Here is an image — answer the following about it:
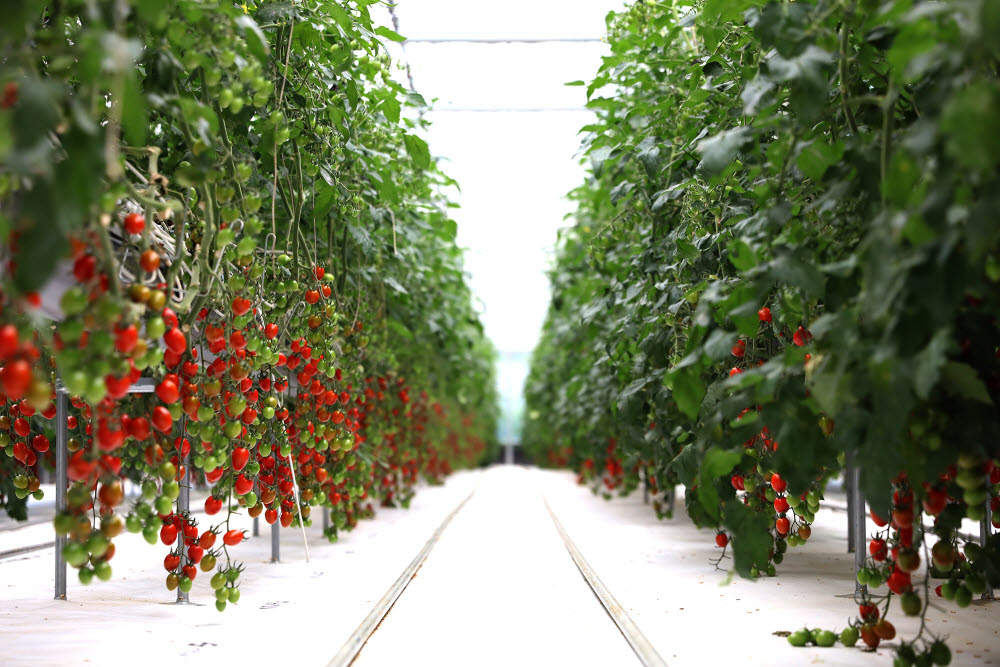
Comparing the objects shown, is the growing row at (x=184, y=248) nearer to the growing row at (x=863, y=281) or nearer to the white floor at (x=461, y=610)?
the white floor at (x=461, y=610)

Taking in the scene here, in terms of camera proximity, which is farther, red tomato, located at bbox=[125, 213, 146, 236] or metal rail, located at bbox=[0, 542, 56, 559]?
metal rail, located at bbox=[0, 542, 56, 559]

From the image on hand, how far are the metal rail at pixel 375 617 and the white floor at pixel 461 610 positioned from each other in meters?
0.03

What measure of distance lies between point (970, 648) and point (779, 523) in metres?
0.48

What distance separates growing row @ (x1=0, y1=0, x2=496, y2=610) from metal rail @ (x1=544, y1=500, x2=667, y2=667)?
887mm

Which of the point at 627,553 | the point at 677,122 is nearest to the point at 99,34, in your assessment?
the point at 677,122

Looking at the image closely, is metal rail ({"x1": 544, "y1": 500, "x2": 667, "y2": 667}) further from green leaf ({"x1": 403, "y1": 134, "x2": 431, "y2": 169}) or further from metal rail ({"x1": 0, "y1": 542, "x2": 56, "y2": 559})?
metal rail ({"x1": 0, "y1": 542, "x2": 56, "y2": 559})

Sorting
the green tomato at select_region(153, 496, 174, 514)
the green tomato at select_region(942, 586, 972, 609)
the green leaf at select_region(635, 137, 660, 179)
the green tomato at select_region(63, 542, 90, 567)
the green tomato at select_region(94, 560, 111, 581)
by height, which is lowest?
the green tomato at select_region(942, 586, 972, 609)

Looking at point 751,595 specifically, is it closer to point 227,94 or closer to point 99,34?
point 227,94

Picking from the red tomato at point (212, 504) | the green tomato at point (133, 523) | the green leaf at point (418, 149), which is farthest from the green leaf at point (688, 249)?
the green tomato at point (133, 523)

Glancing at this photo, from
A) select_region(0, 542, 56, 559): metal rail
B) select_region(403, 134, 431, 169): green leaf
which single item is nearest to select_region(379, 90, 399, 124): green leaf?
select_region(403, 134, 431, 169): green leaf

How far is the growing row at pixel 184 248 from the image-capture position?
839 millimetres

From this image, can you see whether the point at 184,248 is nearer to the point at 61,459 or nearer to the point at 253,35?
the point at 253,35

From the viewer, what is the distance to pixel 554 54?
5.12 m

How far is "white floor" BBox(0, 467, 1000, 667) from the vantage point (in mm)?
1747
